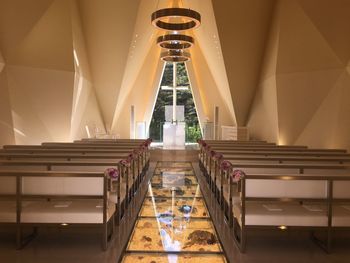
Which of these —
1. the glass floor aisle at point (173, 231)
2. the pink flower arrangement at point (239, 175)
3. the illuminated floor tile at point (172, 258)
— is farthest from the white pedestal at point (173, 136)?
the illuminated floor tile at point (172, 258)

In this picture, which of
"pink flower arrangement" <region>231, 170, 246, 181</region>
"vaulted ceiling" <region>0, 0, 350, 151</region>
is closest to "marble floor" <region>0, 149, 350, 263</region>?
"pink flower arrangement" <region>231, 170, 246, 181</region>

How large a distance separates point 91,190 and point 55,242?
0.83 m

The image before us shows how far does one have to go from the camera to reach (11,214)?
415 cm

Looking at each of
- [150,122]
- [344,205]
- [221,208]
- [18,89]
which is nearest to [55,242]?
[221,208]

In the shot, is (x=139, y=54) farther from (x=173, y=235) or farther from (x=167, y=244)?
(x=167, y=244)

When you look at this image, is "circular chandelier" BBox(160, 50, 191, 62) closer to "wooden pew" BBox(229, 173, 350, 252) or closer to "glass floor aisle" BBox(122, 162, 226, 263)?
"glass floor aisle" BBox(122, 162, 226, 263)

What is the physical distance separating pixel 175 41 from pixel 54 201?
329 inches

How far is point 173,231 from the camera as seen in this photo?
4844 mm

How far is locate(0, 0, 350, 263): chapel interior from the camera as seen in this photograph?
4191 mm

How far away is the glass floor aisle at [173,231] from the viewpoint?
4016mm

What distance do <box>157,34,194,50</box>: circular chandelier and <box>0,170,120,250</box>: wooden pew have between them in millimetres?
8222

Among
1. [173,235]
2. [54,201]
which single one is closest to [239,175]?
[173,235]

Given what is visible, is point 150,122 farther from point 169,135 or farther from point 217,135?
point 217,135

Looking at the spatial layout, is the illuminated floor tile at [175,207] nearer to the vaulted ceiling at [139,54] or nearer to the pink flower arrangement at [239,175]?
the pink flower arrangement at [239,175]
